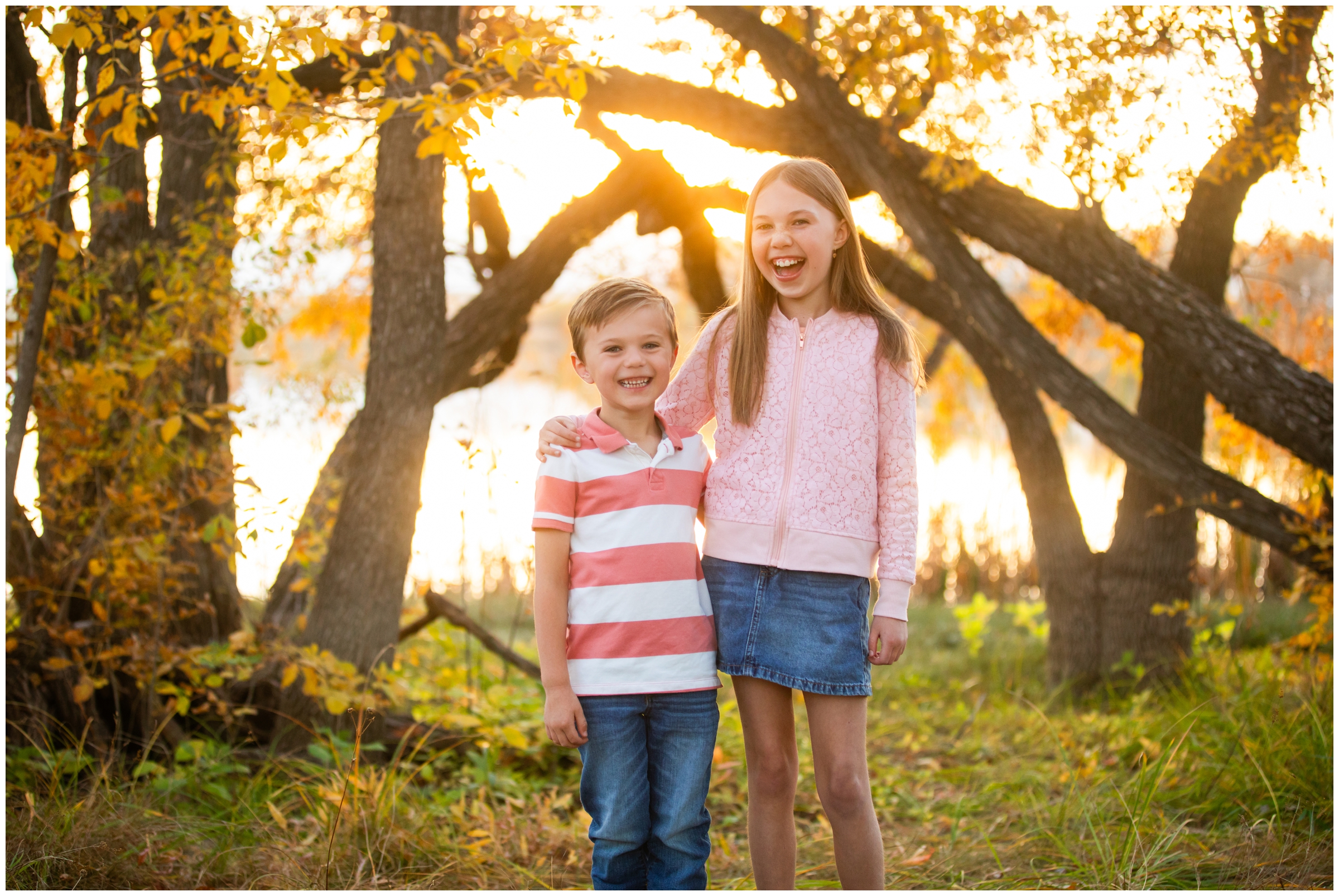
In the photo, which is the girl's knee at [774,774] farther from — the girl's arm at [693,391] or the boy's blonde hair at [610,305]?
the boy's blonde hair at [610,305]

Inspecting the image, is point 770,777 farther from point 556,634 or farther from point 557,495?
point 557,495

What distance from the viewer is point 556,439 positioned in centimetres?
196

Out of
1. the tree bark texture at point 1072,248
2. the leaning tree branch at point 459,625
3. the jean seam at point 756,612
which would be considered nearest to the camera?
the jean seam at point 756,612

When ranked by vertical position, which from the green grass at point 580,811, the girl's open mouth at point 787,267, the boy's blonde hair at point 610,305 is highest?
the girl's open mouth at point 787,267

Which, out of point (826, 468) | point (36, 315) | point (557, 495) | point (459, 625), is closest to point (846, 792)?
point (826, 468)

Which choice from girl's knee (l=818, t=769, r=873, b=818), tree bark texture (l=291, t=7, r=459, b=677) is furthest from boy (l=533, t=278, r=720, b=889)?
tree bark texture (l=291, t=7, r=459, b=677)

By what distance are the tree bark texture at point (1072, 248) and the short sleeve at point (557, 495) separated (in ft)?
6.72

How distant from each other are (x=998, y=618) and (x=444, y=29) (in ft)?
17.8

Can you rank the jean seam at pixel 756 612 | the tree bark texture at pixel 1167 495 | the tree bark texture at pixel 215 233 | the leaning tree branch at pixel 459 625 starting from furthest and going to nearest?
the tree bark texture at pixel 1167 495, the leaning tree branch at pixel 459 625, the tree bark texture at pixel 215 233, the jean seam at pixel 756 612

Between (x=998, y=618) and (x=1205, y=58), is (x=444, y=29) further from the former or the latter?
(x=998, y=618)

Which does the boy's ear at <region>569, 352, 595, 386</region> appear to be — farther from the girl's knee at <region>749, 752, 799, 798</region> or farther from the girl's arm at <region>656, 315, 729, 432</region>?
the girl's knee at <region>749, 752, 799, 798</region>

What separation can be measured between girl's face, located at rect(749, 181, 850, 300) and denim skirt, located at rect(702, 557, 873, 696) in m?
0.60

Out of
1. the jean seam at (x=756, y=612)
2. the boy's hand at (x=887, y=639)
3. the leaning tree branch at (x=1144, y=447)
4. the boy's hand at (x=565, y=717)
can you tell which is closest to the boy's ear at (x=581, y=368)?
the jean seam at (x=756, y=612)

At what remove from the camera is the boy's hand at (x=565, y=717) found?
6.08 feet
